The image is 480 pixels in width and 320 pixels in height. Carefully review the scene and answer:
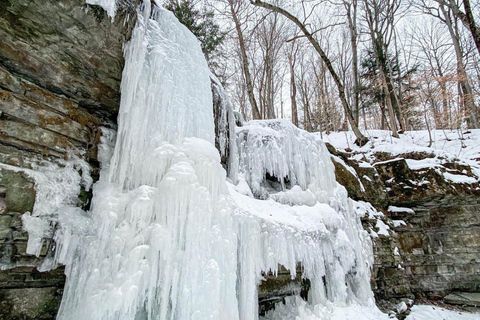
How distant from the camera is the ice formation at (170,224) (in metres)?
2.18

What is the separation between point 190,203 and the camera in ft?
8.41

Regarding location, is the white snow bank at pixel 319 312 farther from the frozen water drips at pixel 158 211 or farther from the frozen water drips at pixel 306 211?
the frozen water drips at pixel 158 211

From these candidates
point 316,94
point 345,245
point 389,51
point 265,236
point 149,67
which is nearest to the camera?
point 149,67

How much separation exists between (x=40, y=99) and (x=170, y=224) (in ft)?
6.23

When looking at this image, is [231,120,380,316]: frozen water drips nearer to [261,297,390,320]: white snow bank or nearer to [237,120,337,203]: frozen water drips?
[237,120,337,203]: frozen water drips

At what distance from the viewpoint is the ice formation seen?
218cm

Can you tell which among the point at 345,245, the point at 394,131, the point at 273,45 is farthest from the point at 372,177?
the point at 273,45

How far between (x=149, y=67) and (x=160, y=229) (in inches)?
75.7

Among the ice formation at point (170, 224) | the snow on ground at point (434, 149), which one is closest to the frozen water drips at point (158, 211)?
the ice formation at point (170, 224)

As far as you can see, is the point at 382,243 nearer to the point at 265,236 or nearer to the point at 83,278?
the point at 265,236

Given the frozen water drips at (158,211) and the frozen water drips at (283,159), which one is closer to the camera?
the frozen water drips at (158,211)

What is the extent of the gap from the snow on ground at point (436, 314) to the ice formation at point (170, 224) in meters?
1.57

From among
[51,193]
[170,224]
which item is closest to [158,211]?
[170,224]

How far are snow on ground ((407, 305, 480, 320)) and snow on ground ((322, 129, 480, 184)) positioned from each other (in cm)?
307
